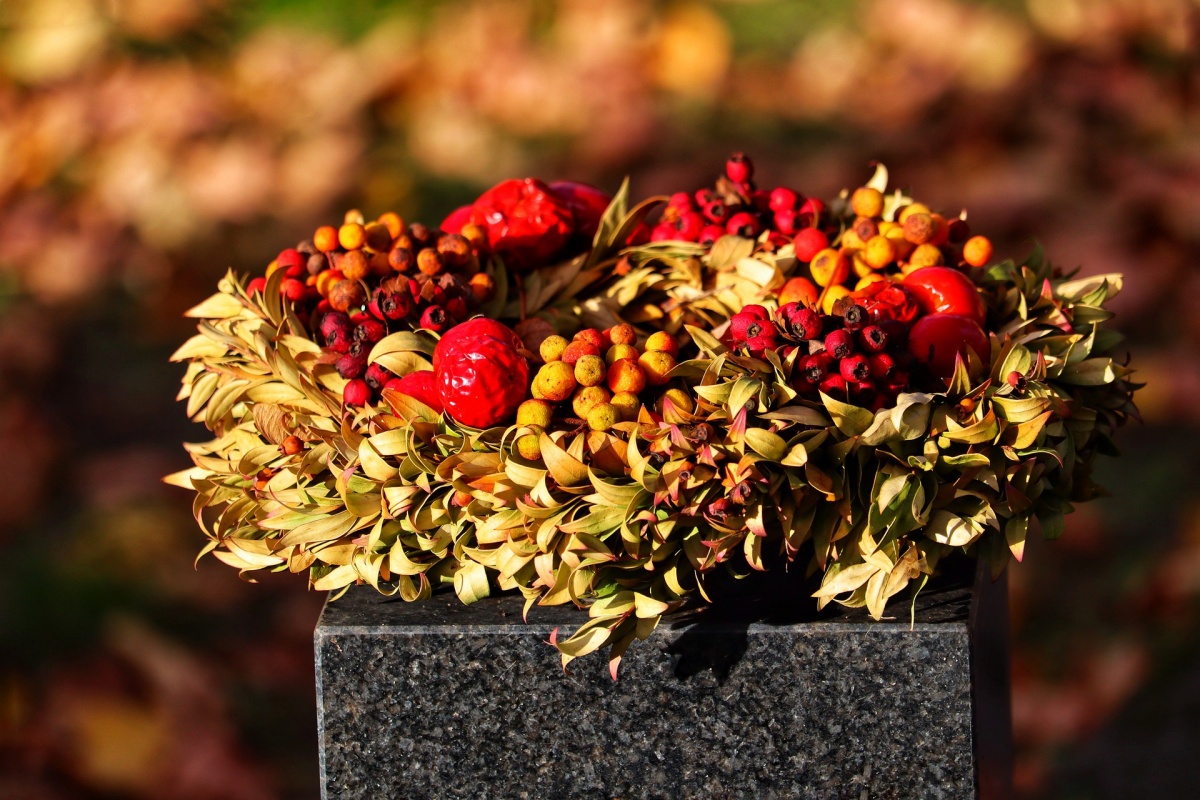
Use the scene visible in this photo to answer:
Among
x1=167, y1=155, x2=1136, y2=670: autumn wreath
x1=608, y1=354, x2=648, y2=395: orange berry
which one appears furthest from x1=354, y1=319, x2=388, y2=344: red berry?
x1=608, y1=354, x2=648, y2=395: orange berry

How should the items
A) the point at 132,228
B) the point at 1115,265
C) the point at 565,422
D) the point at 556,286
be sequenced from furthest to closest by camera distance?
1. the point at 132,228
2. the point at 1115,265
3. the point at 556,286
4. the point at 565,422

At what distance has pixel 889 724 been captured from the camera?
1662 mm

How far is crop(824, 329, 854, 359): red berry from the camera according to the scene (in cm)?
160

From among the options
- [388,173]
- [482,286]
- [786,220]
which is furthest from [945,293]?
[388,173]

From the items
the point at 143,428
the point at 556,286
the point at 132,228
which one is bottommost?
the point at 143,428

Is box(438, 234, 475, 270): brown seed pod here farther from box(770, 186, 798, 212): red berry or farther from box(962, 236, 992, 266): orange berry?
box(962, 236, 992, 266): orange berry

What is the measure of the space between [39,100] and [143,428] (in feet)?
4.25

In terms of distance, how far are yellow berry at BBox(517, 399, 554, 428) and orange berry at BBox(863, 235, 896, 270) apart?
1.83 feet

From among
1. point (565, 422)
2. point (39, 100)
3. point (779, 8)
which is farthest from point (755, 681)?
point (39, 100)

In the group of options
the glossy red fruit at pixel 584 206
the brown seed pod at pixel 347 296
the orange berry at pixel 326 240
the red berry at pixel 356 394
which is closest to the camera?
the red berry at pixel 356 394

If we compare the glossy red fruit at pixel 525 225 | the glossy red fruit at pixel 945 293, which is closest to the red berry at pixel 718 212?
the glossy red fruit at pixel 525 225

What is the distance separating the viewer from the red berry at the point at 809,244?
1.93m

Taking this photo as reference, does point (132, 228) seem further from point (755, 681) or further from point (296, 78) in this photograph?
point (755, 681)

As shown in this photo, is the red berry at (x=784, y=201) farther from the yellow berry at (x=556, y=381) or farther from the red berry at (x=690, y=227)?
the yellow berry at (x=556, y=381)
